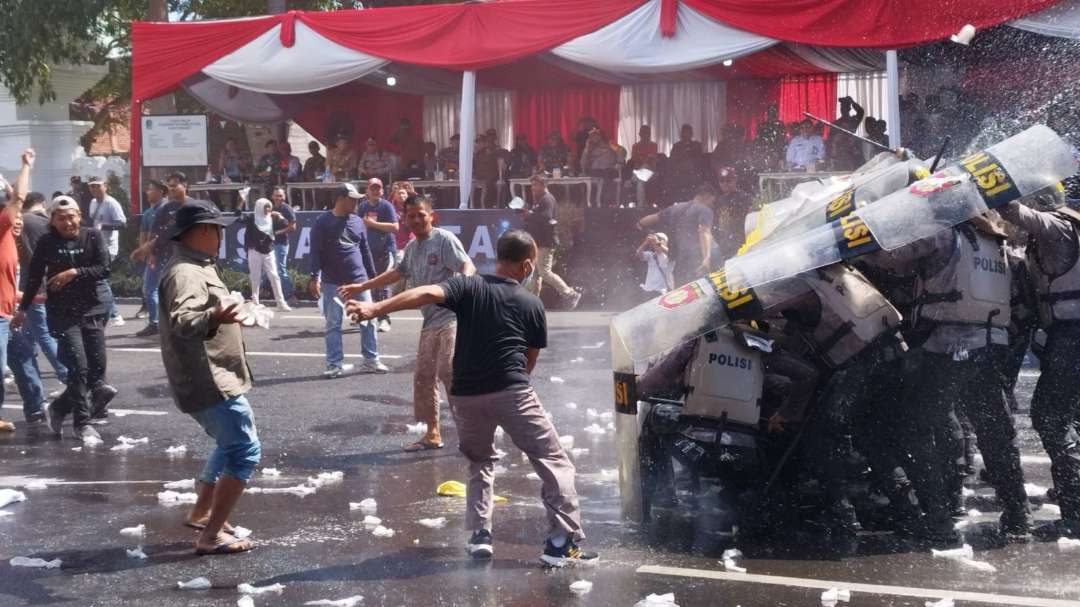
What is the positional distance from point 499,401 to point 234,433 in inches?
53.3

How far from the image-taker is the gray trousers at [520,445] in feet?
20.0

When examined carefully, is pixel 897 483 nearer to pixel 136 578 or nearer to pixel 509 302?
pixel 509 302

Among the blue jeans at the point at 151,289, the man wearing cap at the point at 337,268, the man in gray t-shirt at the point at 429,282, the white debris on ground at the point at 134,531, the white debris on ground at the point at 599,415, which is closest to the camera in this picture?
the white debris on ground at the point at 134,531

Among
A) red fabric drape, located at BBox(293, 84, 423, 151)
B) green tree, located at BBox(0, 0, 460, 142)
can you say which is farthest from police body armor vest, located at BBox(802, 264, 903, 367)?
green tree, located at BBox(0, 0, 460, 142)

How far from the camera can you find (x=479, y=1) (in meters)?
18.8

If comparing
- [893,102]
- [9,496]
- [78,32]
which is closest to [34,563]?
[9,496]

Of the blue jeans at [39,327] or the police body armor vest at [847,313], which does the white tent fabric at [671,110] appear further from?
the police body armor vest at [847,313]

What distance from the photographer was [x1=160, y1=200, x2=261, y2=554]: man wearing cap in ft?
20.6

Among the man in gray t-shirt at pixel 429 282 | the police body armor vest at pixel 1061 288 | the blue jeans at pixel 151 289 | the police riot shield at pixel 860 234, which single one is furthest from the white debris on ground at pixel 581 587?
the blue jeans at pixel 151 289

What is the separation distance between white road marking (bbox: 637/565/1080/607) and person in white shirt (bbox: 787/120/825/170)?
Result: 12498 millimetres

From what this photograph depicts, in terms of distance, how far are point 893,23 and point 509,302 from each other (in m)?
11.2

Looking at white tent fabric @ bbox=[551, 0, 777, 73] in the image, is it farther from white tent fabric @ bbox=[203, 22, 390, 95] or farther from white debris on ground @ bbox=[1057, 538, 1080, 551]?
white debris on ground @ bbox=[1057, 538, 1080, 551]

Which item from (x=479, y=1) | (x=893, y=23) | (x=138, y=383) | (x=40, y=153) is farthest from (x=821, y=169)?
(x=40, y=153)

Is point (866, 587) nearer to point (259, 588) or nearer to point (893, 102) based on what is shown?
point (259, 588)
